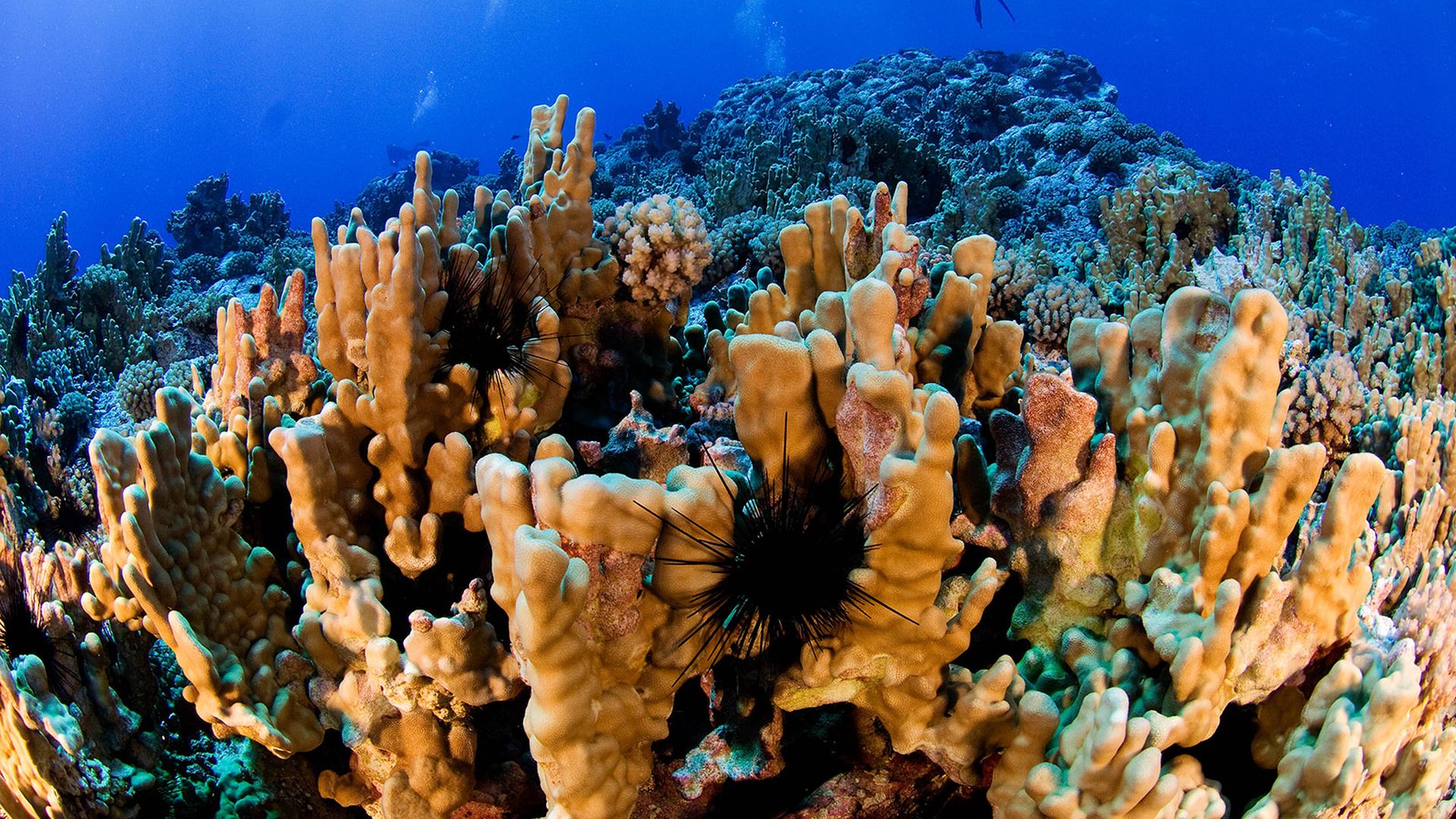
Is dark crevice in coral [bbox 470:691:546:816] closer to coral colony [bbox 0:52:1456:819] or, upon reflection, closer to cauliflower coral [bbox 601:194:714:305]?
coral colony [bbox 0:52:1456:819]

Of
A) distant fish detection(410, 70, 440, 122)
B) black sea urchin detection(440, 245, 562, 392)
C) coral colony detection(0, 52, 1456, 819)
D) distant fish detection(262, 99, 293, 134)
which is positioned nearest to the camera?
coral colony detection(0, 52, 1456, 819)

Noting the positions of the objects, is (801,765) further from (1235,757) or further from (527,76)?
(527,76)

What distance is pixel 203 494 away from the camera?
2408mm

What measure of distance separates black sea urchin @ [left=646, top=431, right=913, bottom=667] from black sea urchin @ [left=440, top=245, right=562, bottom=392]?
1.25 metres

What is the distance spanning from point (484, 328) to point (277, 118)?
491ft

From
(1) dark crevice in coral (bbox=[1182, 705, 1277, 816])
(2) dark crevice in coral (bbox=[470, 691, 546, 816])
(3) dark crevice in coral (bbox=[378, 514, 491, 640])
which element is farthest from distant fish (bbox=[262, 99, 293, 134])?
(1) dark crevice in coral (bbox=[1182, 705, 1277, 816])

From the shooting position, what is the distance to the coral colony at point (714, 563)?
179cm

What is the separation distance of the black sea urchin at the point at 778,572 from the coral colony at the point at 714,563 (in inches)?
0.4

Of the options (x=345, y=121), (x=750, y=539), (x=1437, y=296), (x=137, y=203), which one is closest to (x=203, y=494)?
(x=750, y=539)

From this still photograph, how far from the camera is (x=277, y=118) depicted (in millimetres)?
122188

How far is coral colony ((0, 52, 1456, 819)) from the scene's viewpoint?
1.79m

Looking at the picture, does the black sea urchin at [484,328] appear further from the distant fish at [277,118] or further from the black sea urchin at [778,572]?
the distant fish at [277,118]

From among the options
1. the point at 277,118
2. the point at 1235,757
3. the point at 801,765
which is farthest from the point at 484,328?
the point at 277,118

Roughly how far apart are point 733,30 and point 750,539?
147228 mm
